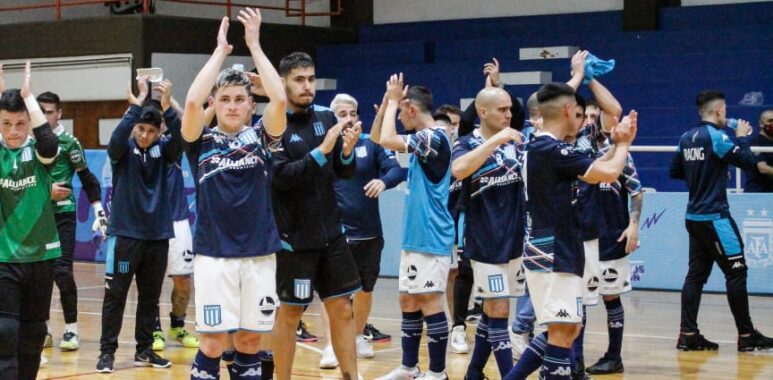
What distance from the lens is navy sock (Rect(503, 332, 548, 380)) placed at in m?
7.32

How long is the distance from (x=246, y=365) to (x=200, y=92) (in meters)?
1.59

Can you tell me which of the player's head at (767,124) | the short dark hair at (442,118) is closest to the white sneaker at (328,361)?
the short dark hair at (442,118)

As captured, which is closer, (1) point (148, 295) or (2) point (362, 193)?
(1) point (148, 295)

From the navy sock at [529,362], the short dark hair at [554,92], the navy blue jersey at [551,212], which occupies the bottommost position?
the navy sock at [529,362]

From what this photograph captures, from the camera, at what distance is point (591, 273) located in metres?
8.55

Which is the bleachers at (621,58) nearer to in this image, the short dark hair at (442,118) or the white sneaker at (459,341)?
the short dark hair at (442,118)

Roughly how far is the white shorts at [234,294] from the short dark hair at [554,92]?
73.8 inches

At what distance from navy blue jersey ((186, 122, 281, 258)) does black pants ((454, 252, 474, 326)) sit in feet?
12.5

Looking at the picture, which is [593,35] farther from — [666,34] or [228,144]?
[228,144]

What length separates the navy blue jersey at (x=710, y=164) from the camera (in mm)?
10492

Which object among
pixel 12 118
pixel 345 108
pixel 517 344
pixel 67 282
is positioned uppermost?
pixel 345 108

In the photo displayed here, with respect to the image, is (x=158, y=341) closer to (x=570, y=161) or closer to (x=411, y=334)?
(x=411, y=334)

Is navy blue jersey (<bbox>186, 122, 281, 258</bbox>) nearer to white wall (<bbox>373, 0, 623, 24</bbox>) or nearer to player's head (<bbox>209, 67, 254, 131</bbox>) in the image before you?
player's head (<bbox>209, 67, 254, 131</bbox>)

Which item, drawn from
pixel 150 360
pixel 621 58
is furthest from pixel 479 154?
pixel 621 58
